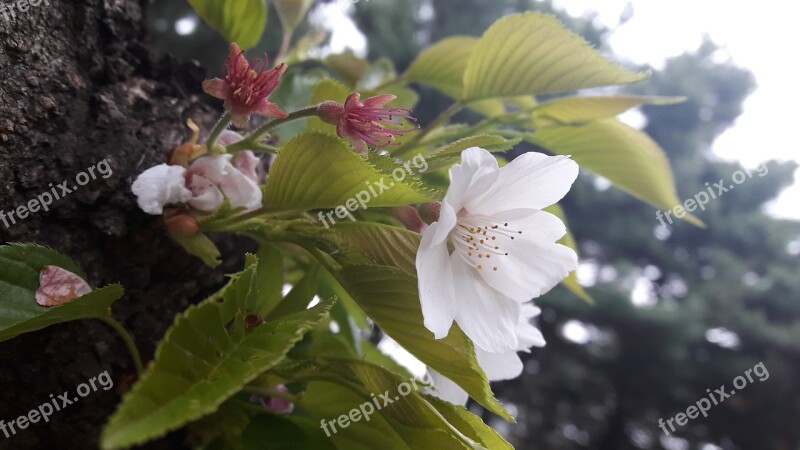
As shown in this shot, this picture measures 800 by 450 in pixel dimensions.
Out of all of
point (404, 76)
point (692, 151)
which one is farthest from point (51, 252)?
point (692, 151)

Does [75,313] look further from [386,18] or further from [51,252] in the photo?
[386,18]

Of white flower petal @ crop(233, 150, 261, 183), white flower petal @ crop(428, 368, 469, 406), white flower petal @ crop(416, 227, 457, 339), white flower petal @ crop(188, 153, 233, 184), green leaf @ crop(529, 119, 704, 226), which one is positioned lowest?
white flower petal @ crop(428, 368, 469, 406)

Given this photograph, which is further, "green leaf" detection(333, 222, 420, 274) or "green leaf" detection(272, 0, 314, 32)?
"green leaf" detection(272, 0, 314, 32)

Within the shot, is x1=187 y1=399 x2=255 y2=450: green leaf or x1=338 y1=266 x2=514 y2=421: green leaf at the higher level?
x1=338 y1=266 x2=514 y2=421: green leaf

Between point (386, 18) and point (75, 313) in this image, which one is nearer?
point (75, 313)

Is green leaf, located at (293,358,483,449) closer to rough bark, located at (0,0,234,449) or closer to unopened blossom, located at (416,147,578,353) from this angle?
unopened blossom, located at (416,147,578,353)

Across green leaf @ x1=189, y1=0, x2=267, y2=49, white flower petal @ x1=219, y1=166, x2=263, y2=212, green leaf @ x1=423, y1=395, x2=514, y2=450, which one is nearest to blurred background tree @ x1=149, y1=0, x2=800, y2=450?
green leaf @ x1=189, y1=0, x2=267, y2=49

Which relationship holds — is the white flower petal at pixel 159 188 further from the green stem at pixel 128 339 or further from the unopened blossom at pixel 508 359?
the unopened blossom at pixel 508 359

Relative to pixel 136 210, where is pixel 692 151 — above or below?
below

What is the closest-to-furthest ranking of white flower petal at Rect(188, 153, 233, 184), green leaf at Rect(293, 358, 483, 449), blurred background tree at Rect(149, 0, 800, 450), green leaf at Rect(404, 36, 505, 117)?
green leaf at Rect(293, 358, 483, 449)
white flower petal at Rect(188, 153, 233, 184)
green leaf at Rect(404, 36, 505, 117)
blurred background tree at Rect(149, 0, 800, 450)
